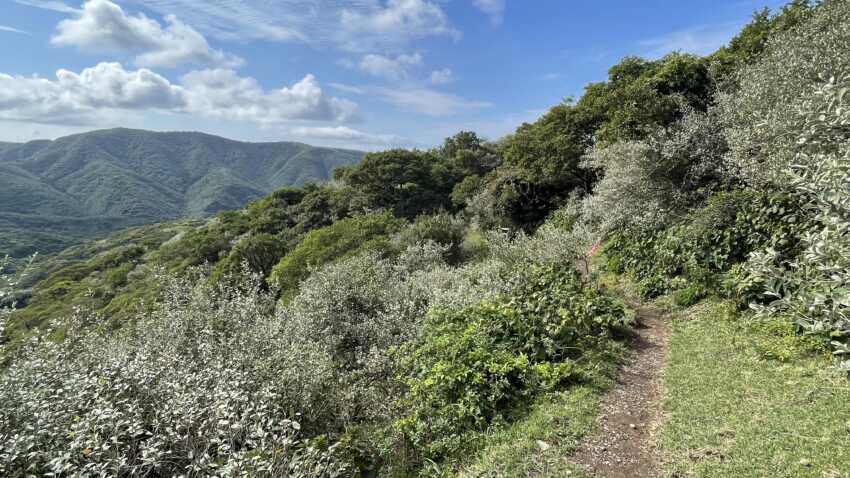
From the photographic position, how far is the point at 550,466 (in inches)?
240

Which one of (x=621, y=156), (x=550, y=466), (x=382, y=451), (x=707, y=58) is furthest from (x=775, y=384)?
(x=707, y=58)

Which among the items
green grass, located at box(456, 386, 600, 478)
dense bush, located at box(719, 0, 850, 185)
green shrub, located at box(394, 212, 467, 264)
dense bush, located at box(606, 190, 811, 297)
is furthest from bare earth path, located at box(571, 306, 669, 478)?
green shrub, located at box(394, 212, 467, 264)

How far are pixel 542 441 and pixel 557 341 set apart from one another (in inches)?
127

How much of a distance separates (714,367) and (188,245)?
61.7 metres

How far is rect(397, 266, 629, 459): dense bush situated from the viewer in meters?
7.70

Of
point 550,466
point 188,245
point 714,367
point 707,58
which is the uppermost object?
point 707,58

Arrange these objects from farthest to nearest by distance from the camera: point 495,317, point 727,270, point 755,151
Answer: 1. point 755,151
2. point 727,270
3. point 495,317

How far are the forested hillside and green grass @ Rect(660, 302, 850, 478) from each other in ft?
0.12

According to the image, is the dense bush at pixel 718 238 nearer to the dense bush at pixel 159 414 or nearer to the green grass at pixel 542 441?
the green grass at pixel 542 441

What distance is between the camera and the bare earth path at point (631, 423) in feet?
19.6

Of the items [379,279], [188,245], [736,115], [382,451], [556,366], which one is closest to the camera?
[382,451]

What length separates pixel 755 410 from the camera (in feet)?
20.5

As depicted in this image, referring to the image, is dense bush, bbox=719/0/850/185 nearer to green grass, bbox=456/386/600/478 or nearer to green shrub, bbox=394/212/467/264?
green grass, bbox=456/386/600/478

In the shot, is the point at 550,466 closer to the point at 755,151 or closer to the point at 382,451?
the point at 382,451
